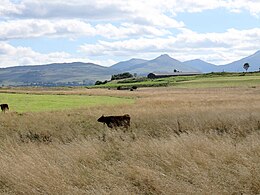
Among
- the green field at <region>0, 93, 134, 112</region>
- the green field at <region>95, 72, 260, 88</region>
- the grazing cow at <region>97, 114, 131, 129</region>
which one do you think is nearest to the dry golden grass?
the grazing cow at <region>97, 114, 131, 129</region>

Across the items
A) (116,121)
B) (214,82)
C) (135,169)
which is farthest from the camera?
(214,82)

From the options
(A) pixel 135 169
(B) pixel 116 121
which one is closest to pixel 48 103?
(B) pixel 116 121

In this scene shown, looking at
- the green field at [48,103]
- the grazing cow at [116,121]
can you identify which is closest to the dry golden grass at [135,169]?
the grazing cow at [116,121]

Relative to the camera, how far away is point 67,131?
64.2 ft

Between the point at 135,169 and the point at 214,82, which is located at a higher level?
the point at 135,169

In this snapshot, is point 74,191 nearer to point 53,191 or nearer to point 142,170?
point 53,191

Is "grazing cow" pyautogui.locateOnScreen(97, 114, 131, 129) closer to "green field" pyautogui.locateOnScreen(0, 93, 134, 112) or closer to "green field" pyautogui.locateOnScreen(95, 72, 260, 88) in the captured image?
"green field" pyautogui.locateOnScreen(0, 93, 134, 112)

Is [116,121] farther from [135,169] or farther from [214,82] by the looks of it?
[214,82]

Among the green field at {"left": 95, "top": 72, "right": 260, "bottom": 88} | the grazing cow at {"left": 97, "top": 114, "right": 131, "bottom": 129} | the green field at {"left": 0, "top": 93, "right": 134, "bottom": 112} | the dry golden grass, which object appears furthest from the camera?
the green field at {"left": 95, "top": 72, "right": 260, "bottom": 88}

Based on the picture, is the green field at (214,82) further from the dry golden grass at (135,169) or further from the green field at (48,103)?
the dry golden grass at (135,169)

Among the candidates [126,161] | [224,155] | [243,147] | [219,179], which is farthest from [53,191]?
[243,147]

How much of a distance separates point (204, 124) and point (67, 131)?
6183 millimetres

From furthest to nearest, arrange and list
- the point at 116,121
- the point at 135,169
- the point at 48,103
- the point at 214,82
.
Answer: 1. the point at 214,82
2. the point at 48,103
3. the point at 116,121
4. the point at 135,169

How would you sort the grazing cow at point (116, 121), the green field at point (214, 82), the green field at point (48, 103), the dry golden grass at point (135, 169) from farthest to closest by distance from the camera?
the green field at point (214, 82)
the green field at point (48, 103)
the grazing cow at point (116, 121)
the dry golden grass at point (135, 169)
